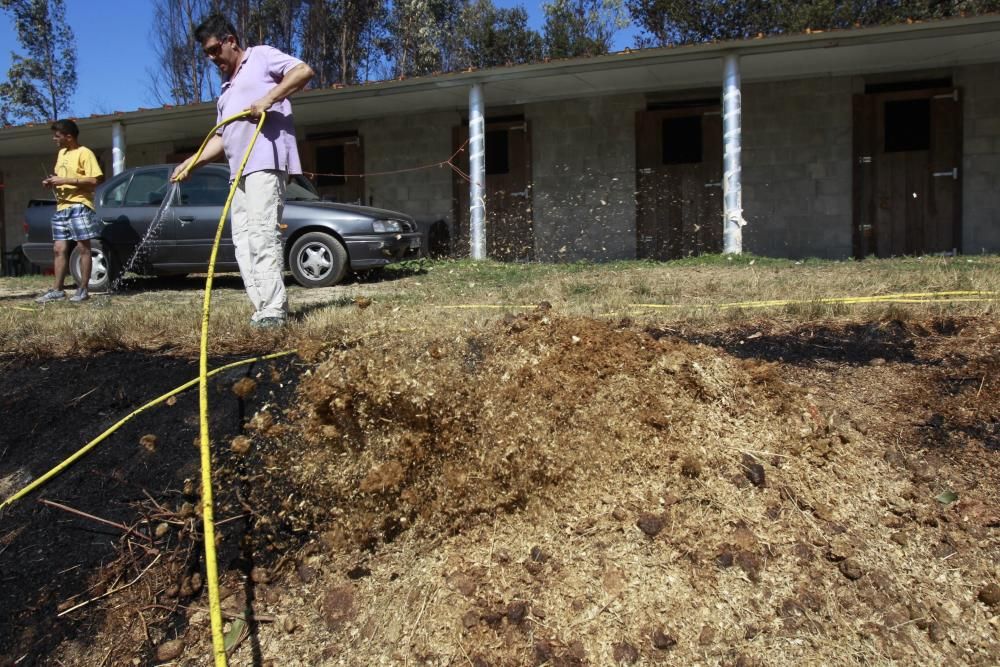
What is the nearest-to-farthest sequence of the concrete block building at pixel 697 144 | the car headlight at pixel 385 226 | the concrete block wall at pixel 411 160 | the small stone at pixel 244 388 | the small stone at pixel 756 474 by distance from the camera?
the small stone at pixel 756 474, the small stone at pixel 244 388, the car headlight at pixel 385 226, the concrete block building at pixel 697 144, the concrete block wall at pixel 411 160

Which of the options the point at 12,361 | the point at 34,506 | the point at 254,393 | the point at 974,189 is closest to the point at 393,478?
the point at 254,393

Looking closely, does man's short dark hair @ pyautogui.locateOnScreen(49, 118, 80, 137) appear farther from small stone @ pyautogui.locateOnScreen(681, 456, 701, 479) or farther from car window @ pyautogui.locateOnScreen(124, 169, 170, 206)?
small stone @ pyautogui.locateOnScreen(681, 456, 701, 479)

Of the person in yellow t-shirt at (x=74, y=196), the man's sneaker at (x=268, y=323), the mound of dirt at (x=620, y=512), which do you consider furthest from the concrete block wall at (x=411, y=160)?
the mound of dirt at (x=620, y=512)

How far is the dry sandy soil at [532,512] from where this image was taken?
8.68ft

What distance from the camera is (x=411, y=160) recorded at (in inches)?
521

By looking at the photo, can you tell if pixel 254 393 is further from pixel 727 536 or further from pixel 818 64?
pixel 818 64

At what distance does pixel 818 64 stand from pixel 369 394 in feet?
30.6

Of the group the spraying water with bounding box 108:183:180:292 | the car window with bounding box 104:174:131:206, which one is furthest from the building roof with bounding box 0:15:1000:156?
the spraying water with bounding box 108:183:180:292

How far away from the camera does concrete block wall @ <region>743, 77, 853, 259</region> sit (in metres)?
11.1

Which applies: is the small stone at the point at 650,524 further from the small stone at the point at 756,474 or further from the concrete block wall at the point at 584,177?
the concrete block wall at the point at 584,177

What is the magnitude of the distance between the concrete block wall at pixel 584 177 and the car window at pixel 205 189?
5215 mm

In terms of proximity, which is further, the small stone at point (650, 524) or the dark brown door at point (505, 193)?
the dark brown door at point (505, 193)

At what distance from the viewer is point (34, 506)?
3.22m

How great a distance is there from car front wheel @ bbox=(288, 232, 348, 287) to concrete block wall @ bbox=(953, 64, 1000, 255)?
8102 mm
